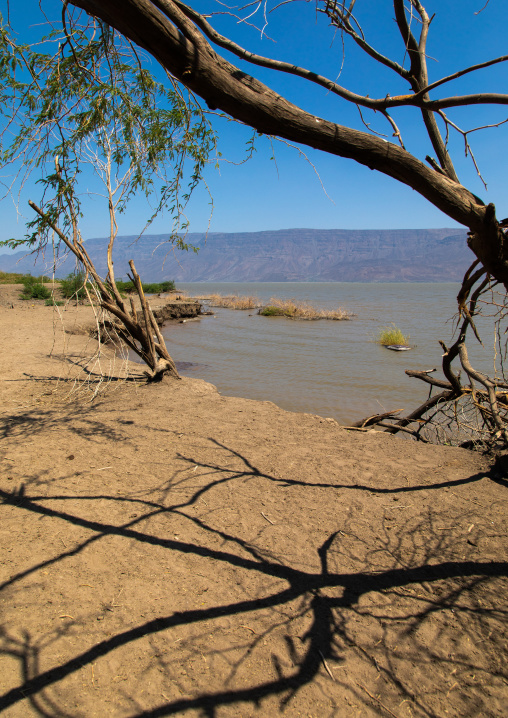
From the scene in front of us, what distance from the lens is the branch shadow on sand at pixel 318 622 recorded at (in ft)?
5.48

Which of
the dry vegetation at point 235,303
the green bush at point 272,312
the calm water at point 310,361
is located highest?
the dry vegetation at point 235,303

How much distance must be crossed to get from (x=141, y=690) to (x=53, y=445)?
8.45 ft

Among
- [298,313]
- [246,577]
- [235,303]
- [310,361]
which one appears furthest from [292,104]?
[235,303]

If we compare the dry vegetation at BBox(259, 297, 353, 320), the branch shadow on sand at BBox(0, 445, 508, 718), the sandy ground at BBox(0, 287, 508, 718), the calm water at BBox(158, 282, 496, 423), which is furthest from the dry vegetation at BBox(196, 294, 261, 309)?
the branch shadow on sand at BBox(0, 445, 508, 718)

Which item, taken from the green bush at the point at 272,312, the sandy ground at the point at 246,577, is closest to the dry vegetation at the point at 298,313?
the green bush at the point at 272,312

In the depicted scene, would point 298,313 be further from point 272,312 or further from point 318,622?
point 318,622

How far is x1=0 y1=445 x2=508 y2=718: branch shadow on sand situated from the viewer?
167cm

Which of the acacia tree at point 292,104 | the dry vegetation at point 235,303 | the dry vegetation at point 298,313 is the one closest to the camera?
the acacia tree at point 292,104

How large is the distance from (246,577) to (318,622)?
17.9 inches

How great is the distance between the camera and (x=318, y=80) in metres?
2.10

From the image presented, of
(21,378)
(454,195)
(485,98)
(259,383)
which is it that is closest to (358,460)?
(454,195)

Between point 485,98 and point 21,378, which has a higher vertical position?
point 485,98

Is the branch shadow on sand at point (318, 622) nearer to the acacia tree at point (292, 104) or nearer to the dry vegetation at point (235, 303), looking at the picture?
the acacia tree at point (292, 104)

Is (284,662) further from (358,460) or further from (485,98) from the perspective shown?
(485,98)
